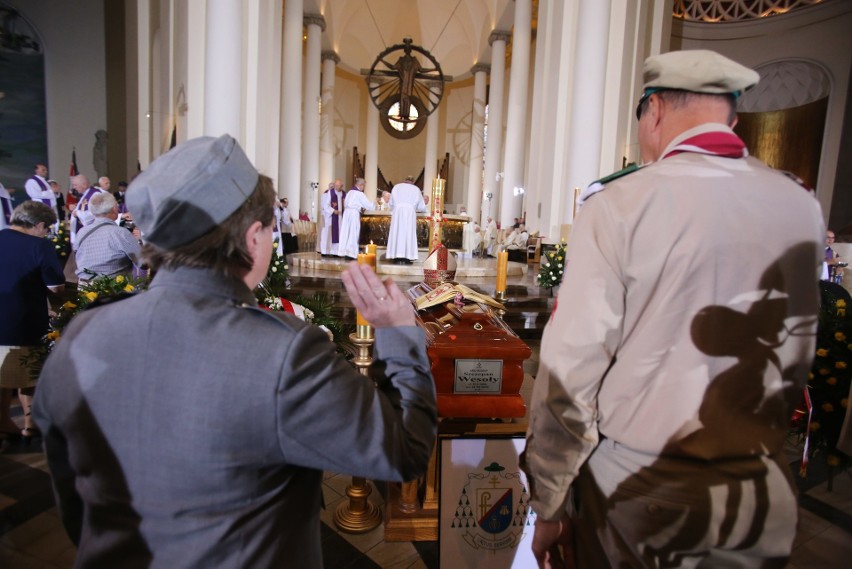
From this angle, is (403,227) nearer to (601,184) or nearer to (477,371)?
(477,371)

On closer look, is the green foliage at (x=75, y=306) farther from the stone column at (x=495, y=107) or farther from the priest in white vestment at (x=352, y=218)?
the stone column at (x=495, y=107)

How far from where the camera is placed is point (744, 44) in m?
12.9

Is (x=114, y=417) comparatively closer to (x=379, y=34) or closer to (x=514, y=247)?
(x=514, y=247)

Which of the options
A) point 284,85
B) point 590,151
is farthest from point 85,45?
point 590,151

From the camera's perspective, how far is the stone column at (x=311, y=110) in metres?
16.4

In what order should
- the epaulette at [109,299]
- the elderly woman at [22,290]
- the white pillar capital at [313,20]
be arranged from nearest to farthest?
1. the epaulette at [109,299]
2. the elderly woman at [22,290]
3. the white pillar capital at [313,20]

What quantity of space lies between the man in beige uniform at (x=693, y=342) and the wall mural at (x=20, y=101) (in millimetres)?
15926

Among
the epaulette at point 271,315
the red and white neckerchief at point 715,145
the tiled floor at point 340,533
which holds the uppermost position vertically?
the red and white neckerchief at point 715,145

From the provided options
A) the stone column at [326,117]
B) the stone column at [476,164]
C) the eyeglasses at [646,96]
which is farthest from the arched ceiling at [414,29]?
the eyeglasses at [646,96]

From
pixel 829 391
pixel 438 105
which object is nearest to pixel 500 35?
pixel 438 105

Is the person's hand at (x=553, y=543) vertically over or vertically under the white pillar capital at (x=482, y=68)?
under

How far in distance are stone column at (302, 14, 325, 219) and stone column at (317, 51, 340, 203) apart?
240 centimetres

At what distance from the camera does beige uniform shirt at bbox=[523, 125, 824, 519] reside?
94cm

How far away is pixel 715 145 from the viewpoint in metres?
0.98
